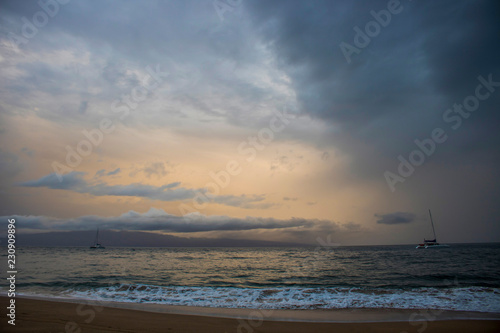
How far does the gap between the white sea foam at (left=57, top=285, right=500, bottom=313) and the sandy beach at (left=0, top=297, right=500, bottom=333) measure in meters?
1.55

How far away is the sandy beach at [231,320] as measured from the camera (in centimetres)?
934

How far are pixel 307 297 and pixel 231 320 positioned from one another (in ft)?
26.0

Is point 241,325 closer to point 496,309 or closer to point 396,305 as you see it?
point 396,305

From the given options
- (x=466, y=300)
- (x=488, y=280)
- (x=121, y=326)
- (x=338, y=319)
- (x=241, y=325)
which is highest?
(x=121, y=326)

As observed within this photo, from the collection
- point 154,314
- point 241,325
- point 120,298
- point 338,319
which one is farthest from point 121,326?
point 338,319

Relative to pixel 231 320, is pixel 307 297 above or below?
below

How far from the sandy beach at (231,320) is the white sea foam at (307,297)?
1551 mm

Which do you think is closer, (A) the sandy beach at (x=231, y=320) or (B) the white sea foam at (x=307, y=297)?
(A) the sandy beach at (x=231, y=320)

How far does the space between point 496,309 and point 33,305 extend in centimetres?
2526

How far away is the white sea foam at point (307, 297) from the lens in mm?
14375

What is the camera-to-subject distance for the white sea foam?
14.4 m

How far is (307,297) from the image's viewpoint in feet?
54.8

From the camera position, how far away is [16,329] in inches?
340

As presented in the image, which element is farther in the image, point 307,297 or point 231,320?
point 307,297
